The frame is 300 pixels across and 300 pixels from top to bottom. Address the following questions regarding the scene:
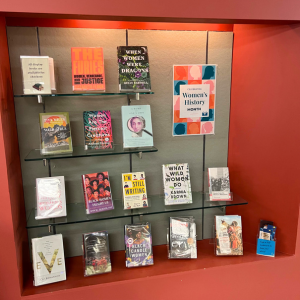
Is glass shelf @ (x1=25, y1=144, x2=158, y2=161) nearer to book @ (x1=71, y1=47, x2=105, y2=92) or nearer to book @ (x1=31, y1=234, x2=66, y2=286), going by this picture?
book @ (x1=71, y1=47, x2=105, y2=92)

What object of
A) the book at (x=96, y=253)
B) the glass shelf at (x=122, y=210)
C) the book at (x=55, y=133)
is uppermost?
the book at (x=55, y=133)

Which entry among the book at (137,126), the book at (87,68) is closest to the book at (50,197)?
the book at (137,126)

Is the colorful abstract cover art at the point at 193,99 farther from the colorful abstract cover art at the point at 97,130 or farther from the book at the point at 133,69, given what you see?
the colorful abstract cover art at the point at 97,130

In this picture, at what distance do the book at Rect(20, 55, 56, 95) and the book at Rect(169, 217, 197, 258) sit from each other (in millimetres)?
1418

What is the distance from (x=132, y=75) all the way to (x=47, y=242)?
1.35 meters

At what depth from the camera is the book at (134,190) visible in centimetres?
211

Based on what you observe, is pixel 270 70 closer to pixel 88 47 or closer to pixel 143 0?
pixel 143 0

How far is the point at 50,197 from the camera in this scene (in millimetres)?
1961

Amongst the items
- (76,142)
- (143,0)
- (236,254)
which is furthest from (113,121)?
(236,254)

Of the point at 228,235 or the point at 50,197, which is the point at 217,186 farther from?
the point at 50,197

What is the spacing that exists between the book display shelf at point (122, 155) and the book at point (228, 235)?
68 mm

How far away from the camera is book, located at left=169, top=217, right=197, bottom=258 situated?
7.25ft

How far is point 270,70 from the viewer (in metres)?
2.03

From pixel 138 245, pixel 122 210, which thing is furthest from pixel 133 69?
pixel 138 245
